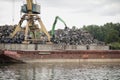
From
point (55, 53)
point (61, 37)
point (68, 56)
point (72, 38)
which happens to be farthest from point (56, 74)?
point (61, 37)

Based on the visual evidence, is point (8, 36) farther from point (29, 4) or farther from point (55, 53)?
point (55, 53)

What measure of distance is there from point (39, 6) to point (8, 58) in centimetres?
1406

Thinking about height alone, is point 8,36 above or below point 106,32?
below

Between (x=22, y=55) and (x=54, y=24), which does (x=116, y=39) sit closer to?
(x=54, y=24)

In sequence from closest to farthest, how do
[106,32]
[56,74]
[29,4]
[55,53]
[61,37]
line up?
[56,74]
[55,53]
[29,4]
[61,37]
[106,32]

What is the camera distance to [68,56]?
58094mm

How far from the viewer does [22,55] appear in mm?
53844

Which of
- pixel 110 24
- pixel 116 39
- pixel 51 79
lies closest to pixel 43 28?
pixel 51 79

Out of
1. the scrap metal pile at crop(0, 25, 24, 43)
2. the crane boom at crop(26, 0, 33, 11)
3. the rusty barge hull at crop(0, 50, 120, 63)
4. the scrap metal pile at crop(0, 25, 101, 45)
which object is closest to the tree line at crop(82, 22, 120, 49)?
the scrap metal pile at crop(0, 25, 101, 45)

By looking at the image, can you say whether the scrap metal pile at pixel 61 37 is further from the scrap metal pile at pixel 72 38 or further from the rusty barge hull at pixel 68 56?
the rusty barge hull at pixel 68 56

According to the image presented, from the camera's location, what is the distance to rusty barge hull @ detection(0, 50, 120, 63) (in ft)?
178

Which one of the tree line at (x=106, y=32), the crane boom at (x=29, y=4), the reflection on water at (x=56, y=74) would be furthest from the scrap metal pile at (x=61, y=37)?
the reflection on water at (x=56, y=74)

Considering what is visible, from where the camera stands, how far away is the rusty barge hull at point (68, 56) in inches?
2132

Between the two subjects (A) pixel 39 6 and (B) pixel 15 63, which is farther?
(A) pixel 39 6
